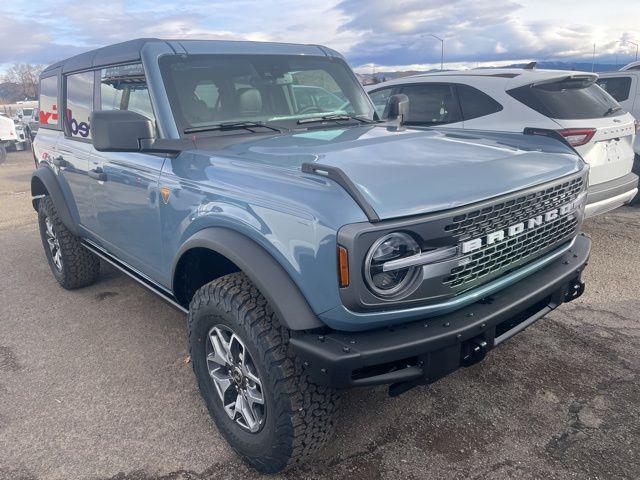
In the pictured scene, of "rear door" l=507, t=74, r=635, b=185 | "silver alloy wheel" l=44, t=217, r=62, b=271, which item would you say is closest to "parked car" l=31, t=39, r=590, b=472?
"silver alloy wheel" l=44, t=217, r=62, b=271

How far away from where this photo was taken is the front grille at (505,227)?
2180mm

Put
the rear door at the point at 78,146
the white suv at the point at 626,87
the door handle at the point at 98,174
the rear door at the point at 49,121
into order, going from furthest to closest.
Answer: the white suv at the point at 626,87, the rear door at the point at 49,121, the rear door at the point at 78,146, the door handle at the point at 98,174

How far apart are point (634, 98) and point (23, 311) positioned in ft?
27.2

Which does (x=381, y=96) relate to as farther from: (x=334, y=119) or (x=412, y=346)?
(x=412, y=346)

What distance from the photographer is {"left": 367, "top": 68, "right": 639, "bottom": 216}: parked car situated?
499cm

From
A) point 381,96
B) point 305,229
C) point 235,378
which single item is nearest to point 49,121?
point 235,378

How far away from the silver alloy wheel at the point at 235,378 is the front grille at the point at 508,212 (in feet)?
3.58

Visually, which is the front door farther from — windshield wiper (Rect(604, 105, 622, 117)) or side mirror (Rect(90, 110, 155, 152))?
windshield wiper (Rect(604, 105, 622, 117))

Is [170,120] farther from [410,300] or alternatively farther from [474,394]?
[474,394]

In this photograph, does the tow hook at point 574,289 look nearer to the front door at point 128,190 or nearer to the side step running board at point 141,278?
the side step running board at point 141,278

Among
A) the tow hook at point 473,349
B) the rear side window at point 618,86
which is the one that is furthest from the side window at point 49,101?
the rear side window at point 618,86

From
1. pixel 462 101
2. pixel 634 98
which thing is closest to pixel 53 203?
pixel 462 101

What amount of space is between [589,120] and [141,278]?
4261mm

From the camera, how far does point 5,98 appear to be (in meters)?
64.3
